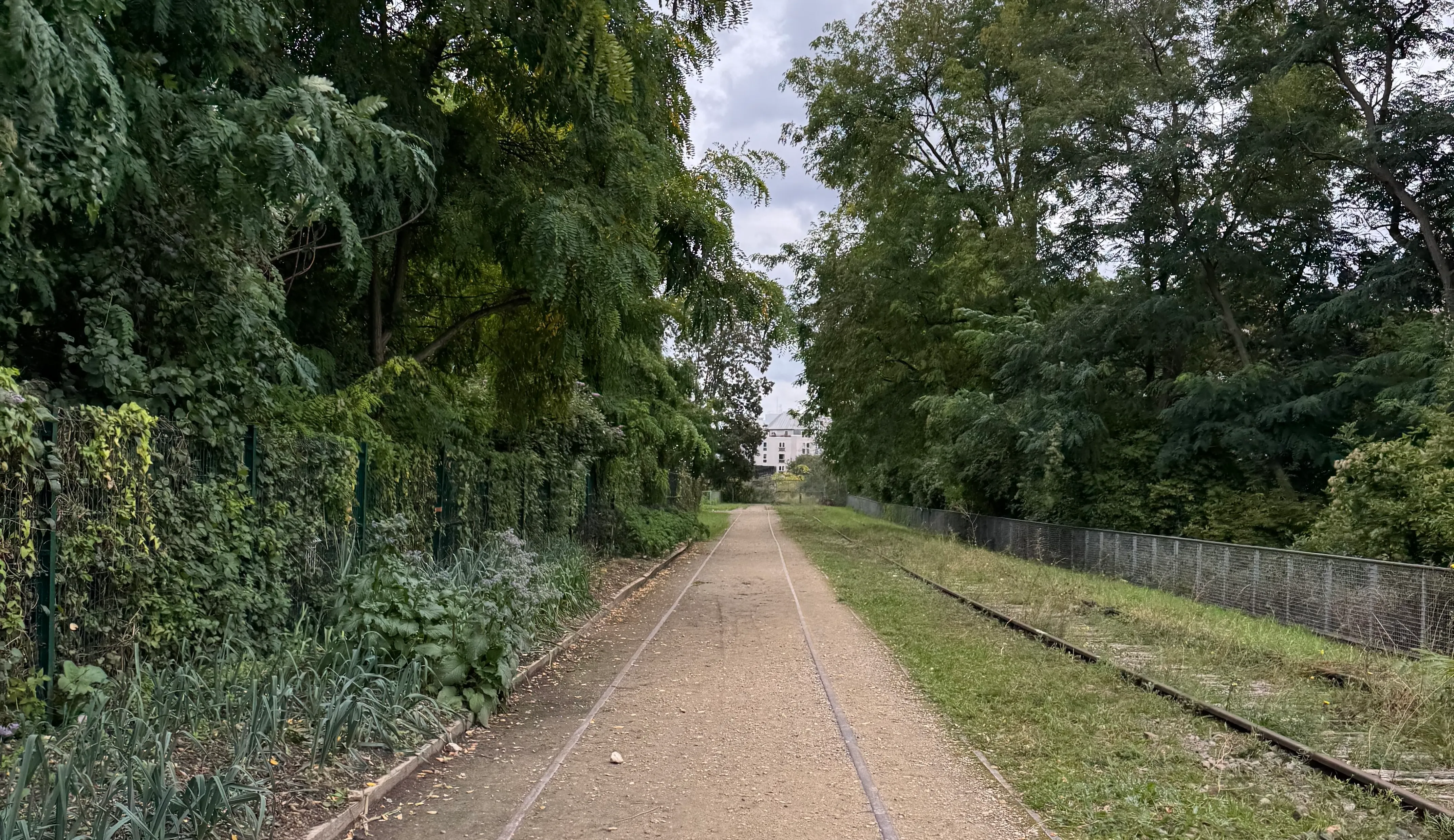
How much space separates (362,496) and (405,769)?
4989mm

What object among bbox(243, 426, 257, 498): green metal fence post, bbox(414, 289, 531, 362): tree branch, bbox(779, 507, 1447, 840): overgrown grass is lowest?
bbox(779, 507, 1447, 840): overgrown grass

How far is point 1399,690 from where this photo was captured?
308 inches

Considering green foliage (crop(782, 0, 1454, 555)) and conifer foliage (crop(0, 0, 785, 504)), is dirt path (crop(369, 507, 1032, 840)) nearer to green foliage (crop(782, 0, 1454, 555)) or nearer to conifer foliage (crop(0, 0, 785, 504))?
conifer foliage (crop(0, 0, 785, 504))

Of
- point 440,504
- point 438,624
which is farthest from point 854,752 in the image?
point 440,504

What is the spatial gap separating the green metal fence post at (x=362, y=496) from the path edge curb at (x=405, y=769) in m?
2.43

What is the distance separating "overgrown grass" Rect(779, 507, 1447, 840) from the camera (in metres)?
5.47

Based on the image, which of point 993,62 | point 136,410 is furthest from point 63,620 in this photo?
Result: point 993,62

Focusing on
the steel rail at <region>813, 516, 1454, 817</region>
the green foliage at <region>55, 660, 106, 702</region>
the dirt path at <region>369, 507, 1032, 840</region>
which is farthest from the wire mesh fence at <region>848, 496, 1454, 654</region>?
the green foliage at <region>55, 660, 106, 702</region>

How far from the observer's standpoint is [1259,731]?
7.11 metres

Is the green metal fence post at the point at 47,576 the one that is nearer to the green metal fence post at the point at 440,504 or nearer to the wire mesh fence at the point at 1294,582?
the green metal fence post at the point at 440,504

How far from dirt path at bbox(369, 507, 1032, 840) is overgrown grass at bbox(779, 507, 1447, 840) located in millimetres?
534

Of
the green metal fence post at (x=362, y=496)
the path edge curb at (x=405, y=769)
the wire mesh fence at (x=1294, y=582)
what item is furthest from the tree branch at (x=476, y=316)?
the wire mesh fence at (x=1294, y=582)

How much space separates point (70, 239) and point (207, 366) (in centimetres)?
131

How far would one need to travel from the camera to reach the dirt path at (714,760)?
207 inches
